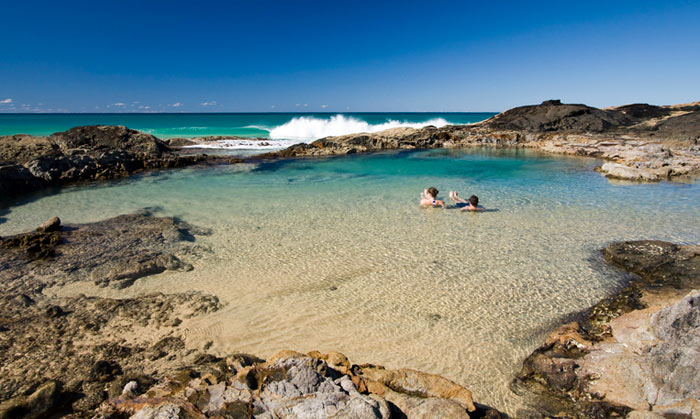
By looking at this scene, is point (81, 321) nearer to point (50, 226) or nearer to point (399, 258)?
point (50, 226)

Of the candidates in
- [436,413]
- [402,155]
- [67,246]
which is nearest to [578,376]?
[436,413]

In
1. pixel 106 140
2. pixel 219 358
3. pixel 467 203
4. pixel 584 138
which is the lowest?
pixel 219 358

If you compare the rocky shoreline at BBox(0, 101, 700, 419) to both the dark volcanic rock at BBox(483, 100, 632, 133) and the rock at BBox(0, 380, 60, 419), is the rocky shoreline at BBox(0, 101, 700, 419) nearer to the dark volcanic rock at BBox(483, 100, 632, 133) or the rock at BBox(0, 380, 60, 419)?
the rock at BBox(0, 380, 60, 419)

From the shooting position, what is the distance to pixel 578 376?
451cm

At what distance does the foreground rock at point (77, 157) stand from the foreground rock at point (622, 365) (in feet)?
69.6

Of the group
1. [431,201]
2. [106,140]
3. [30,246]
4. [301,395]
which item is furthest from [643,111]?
[30,246]

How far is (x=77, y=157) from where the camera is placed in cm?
2005

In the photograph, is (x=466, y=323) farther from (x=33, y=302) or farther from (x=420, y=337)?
(x=33, y=302)

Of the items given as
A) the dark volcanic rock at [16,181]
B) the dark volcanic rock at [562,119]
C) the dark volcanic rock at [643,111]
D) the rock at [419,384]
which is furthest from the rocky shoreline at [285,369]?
the dark volcanic rock at [643,111]

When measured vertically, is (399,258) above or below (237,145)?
below

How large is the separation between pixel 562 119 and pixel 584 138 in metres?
10.3

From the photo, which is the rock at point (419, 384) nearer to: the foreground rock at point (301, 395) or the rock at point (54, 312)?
the foreground rock at point (301, 395)

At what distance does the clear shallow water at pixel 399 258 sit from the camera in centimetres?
572

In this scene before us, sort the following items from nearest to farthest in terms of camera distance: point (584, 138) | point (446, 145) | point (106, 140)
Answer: point (106, 140) < point (584, 138) < point (446, 145)
